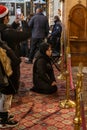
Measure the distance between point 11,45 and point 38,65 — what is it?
1.55 metres

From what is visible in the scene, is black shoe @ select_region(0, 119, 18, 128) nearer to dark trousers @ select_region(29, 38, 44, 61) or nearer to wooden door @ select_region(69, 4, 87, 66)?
wooden door @ select_region(69, 4, 87, 66)

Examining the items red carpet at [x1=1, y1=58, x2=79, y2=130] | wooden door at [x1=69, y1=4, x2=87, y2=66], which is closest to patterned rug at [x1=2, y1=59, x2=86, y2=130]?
red carpet at [x1=1, y1=58, x2=79, y2=130]

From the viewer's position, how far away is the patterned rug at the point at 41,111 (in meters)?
4.11

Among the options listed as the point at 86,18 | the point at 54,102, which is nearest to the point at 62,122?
the point at 54,102

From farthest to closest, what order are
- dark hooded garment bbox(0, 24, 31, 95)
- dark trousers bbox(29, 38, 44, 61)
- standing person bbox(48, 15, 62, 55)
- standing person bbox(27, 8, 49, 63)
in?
standing person bbox(48, 15, 62, 55) < dark trousers bbox(29, 38, 44, 61) < standing person bbox(27, 8, 49, 63) < dark hooded garment bbox(0, 24, 31, 95)

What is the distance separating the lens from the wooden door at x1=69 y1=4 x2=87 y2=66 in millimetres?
7754

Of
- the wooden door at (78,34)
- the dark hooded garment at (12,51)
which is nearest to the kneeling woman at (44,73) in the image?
the dark hooded garment at (12,51)

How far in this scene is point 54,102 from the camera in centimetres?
512

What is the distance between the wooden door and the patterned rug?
73.6 inches

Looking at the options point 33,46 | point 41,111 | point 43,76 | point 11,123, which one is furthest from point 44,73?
point 33,46

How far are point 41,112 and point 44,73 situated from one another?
105 cm

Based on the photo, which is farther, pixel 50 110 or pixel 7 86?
pixel 50 110

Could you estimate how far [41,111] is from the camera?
4.67 metres

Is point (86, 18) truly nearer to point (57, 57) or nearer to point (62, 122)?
point (57, 57)
